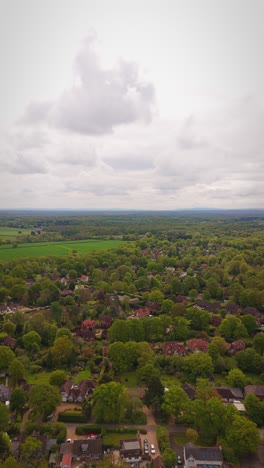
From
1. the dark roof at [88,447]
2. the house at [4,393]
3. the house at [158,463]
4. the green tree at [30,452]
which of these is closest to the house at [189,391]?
the house at [158,463]

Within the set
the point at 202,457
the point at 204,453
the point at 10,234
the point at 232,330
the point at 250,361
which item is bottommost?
the point at 202,457

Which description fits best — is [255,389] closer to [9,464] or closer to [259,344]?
[259,344]

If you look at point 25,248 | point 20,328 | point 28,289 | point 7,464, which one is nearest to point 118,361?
point 7,464

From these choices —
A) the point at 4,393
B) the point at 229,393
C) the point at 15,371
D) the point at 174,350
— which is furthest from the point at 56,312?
the point at 229,393

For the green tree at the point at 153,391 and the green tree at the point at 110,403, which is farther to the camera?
the green tree at the point at 153,391

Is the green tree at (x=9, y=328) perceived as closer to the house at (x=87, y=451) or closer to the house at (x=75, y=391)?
the house at (x=75, y=391)
